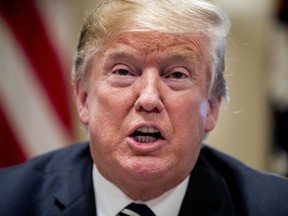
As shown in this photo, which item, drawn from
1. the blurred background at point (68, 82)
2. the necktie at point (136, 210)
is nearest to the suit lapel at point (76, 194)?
the necktie at point (136, 210)

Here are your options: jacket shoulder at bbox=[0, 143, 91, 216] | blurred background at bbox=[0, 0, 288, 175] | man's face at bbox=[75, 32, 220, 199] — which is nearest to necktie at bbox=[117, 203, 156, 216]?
man's face at bbox=[75, 32, 220, 199]

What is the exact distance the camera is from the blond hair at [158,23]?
1558 millimetres

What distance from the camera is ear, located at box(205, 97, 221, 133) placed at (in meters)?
1.74

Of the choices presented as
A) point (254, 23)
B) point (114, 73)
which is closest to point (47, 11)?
point (254, 23)

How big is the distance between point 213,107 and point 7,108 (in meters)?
1.73

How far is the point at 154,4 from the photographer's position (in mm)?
1583

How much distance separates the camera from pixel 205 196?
5.87ft

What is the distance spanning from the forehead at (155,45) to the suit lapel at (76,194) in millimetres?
491

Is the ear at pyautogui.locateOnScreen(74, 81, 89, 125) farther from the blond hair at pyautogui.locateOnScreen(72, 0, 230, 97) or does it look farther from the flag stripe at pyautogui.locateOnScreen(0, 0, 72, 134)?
the flag stripe at pyautogui.locateOnScreen(0, 0, 72, 134)

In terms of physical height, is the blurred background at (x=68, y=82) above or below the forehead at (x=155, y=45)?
below

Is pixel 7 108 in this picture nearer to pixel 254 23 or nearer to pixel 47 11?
pixel 47 11

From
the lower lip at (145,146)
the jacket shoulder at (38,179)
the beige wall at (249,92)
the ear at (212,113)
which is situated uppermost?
the lower lip at (145,146)

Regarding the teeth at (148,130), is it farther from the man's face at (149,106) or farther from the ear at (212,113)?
the ear at (212,113)

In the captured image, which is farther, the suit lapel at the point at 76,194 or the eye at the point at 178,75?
the suit lapel at the point at 76,194
